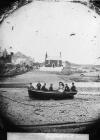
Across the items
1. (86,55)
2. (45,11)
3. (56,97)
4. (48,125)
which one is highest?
(45,11)

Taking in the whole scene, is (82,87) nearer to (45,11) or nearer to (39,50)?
(39,50)

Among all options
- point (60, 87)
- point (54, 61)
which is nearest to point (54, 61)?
point (54, 61)

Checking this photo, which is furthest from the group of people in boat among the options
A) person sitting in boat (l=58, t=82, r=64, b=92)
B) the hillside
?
the hillside

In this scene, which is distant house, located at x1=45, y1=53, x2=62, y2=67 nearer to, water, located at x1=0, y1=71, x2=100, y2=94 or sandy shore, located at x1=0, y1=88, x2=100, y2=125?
water, located at x1=0, y1=71, x2=100, y2=94

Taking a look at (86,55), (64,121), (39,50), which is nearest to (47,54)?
(39,50)

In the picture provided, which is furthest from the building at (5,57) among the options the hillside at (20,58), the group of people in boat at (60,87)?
the group of people in boat at (60,87)

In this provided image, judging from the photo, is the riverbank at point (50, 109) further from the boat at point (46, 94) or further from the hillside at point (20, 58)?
the hillside at point (20, 58)

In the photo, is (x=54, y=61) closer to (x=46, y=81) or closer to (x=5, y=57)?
(x=46, y=81)

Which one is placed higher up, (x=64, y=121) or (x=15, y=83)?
(x=15, y=83)
